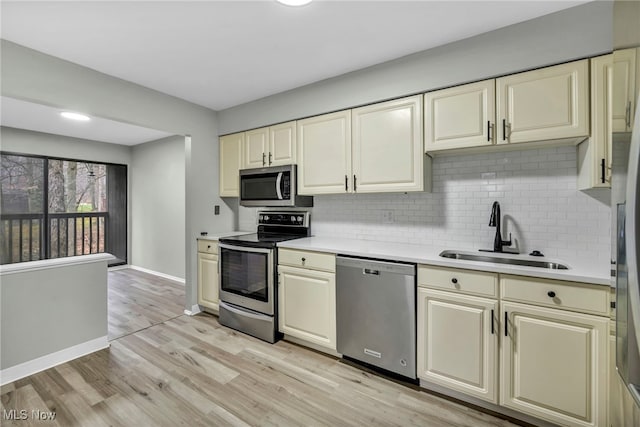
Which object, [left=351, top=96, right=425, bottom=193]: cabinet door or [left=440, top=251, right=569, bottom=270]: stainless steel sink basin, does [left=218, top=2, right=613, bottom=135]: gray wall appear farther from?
[left=440, top=251, right=569, bottom=270]: stainless steel sink basin

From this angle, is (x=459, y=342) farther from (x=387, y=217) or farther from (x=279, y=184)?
(x=279, y=184)

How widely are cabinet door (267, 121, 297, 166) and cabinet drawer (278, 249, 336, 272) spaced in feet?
3.06

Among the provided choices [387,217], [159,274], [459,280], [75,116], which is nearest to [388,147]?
[387,217]

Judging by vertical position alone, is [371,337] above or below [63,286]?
below

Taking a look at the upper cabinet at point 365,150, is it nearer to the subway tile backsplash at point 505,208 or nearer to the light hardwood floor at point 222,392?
the subway tile backsplash at point 505,208

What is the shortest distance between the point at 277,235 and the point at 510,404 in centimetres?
236

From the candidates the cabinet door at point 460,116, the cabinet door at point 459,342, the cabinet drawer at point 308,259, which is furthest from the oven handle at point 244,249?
the cabinet door at point 460,116

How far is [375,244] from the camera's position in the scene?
254 cm

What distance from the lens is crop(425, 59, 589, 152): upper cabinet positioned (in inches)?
66.0

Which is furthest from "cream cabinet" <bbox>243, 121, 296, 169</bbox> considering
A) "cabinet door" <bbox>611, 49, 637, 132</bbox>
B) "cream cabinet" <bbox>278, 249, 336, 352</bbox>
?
"cabinet door" <bbox>611, 49, 637, 132</bbox>

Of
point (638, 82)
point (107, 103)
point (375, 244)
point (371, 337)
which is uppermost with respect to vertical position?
point (107, 103)

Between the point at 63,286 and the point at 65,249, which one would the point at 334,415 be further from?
the point at 65,249

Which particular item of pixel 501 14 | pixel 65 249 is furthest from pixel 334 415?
pixel 65 249

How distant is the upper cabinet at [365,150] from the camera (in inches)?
87.3
